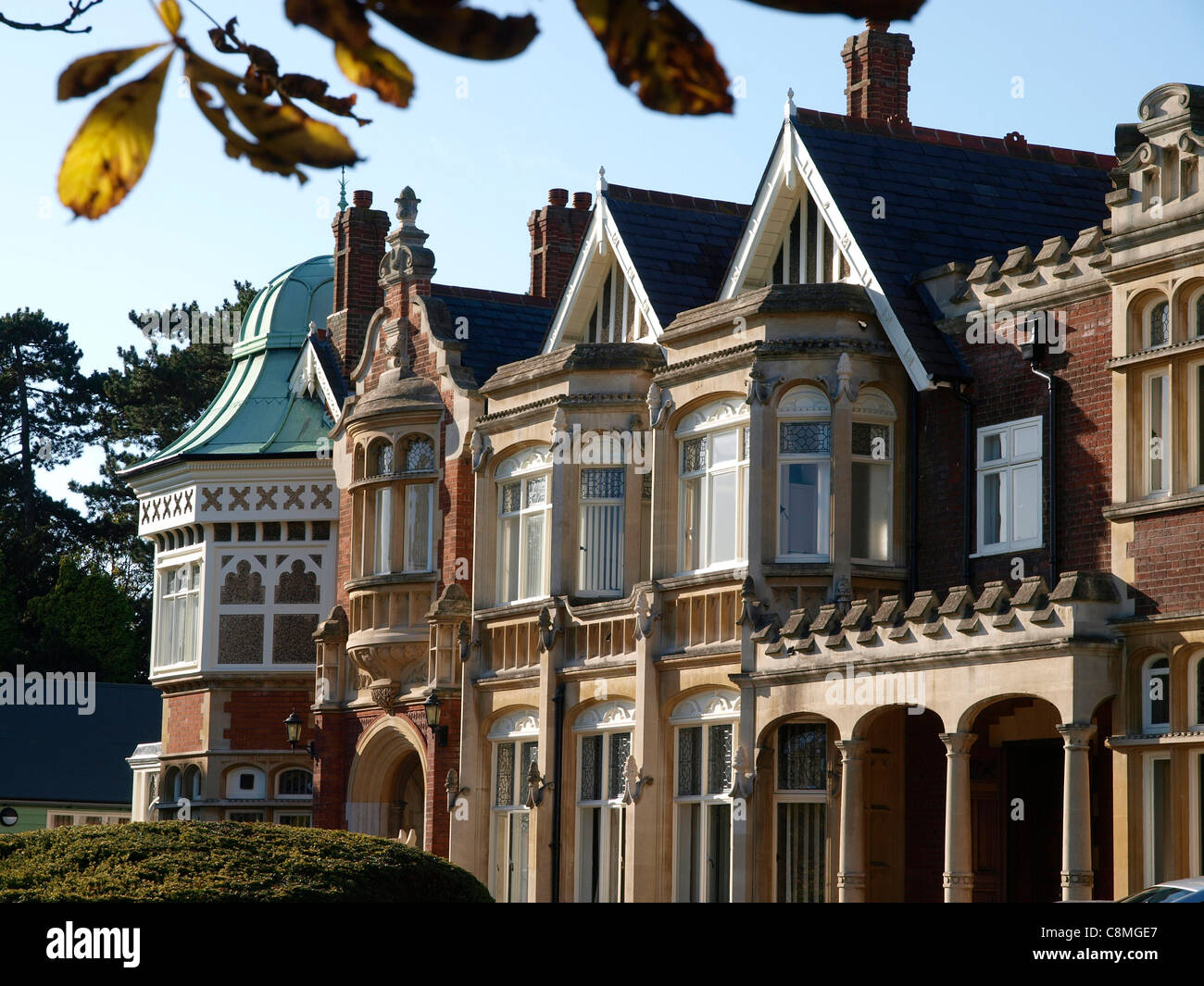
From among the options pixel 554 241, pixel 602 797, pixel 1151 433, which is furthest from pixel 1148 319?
pixel 554 241

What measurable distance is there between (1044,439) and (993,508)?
98 cm

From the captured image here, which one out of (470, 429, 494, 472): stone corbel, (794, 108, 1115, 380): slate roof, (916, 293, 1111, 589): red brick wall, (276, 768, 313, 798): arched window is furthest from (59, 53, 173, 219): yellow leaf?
(276, 768, 313, 798): arched window

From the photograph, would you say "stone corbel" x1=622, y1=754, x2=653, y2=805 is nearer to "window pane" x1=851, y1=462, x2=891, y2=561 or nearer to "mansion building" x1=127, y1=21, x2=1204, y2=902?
"mansion building" x1=127, y1=21, x2=1204, y2=902

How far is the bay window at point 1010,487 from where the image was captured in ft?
59.2

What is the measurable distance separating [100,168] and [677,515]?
61.7 ft

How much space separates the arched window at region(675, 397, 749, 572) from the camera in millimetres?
20109

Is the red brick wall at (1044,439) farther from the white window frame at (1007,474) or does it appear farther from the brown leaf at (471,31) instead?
the brown leaf at (471,31)

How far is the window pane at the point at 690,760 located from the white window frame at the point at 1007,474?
3.93 meters

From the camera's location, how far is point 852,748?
1764 centimetres

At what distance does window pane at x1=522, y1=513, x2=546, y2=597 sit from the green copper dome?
7156 millimetres

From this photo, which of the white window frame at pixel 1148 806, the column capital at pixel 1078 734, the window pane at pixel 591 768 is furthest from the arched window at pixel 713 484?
the white window frame at pixel 1148 806

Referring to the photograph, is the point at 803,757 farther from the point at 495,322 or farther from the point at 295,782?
the point at 295,782

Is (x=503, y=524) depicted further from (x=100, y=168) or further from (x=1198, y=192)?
(x=100, y=168)
